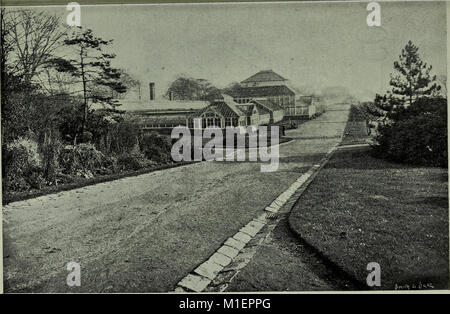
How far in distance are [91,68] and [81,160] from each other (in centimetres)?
155

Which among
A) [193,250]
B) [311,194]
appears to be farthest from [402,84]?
[193,250]

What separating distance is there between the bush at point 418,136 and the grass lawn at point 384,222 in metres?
0.26

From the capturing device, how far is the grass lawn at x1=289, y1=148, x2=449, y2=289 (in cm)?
466

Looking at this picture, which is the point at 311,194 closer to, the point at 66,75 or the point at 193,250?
the point at 193,250

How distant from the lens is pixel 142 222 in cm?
543

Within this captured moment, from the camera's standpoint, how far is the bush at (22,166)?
5406 mm

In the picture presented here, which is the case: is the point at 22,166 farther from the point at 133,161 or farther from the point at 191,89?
the point at 191,89

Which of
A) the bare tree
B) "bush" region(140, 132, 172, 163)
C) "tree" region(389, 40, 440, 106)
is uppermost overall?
the bare tree

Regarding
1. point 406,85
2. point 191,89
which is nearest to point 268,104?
point 191,89

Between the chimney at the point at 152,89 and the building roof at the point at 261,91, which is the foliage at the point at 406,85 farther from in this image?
the chimney at the point at 152,89

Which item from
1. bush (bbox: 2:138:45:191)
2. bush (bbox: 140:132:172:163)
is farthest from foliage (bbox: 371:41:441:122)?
bush (bbox: 2:138:45:191)

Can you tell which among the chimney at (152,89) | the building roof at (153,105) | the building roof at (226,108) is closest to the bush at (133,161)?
the building roof at (153,105)

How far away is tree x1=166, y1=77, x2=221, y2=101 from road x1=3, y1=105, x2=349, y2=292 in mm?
1168

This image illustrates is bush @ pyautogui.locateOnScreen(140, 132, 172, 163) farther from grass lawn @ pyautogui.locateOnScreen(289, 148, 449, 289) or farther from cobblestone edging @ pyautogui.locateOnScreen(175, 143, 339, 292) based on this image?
grass lawn @ pyautogui.locateOnScreen(289, 148, 449, 289)
